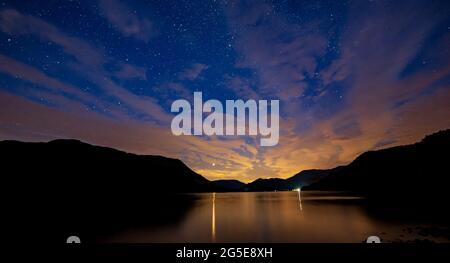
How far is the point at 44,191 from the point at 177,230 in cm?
8723

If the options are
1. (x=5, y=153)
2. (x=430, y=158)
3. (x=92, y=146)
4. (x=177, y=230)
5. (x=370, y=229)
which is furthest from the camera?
(x=92, y=146)

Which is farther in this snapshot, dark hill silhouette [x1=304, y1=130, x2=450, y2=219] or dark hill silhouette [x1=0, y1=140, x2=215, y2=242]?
dark hill silhouette [x1=0, y1=140, x2=215, y2=242]

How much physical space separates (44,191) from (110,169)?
61945 millimetres

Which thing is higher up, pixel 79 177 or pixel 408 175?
pixel 408 175

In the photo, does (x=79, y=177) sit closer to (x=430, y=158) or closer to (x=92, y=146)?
(x=92, y=146)

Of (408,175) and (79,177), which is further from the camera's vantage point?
(79,177)

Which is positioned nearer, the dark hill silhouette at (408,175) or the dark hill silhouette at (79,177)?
the dark hill silhouette at (408,175)

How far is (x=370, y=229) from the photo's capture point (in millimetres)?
18797
